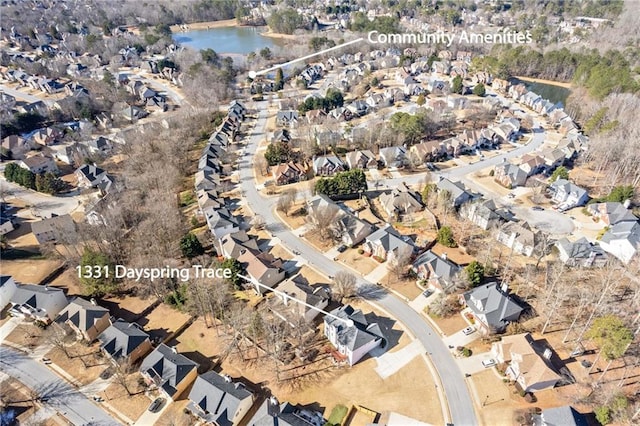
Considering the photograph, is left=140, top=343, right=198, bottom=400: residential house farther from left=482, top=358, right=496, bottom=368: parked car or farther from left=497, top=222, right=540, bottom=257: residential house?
left=497, top=222, right=540, bottom=257: residential house

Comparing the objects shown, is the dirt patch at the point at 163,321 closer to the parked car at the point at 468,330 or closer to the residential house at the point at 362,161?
the parked car at the point at 468,330

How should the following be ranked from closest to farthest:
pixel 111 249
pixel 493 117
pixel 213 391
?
pixel 213 391 < pixel 111 249 < pixel 493 117

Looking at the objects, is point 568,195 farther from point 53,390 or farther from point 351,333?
point 53,390

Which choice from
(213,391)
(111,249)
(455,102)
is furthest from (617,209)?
(111,249)

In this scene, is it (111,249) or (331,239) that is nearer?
(111,249)

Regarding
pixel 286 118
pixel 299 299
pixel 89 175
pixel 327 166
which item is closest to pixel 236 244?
pixel 299 299

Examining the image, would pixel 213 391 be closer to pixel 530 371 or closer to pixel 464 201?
pixel 530 371

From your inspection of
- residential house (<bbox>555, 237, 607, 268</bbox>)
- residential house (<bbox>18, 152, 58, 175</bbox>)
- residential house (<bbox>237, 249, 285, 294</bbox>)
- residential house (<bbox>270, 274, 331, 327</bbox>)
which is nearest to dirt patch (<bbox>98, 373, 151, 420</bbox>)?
residential house (<bbox>270, 274, 331, 327</bbox>)

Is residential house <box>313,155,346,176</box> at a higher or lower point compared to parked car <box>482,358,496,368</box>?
higher
